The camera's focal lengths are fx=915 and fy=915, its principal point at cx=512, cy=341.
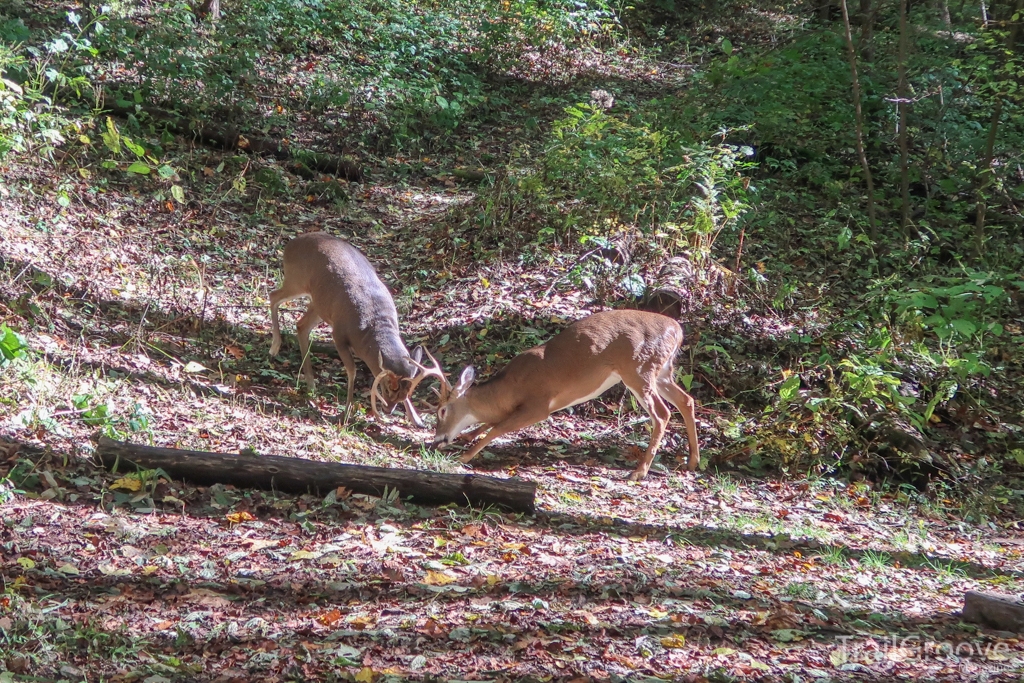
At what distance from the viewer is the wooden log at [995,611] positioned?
455 cm

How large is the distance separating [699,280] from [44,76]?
27.4 ft

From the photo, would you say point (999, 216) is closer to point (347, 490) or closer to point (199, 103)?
point (347, 490)

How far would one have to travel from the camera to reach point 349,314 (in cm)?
817

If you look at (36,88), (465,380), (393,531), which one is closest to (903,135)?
(465,380)

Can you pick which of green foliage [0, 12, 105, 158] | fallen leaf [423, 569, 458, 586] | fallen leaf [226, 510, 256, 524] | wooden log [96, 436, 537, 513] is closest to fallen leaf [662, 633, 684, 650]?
fallen leaf [423, 569, 458, 586]

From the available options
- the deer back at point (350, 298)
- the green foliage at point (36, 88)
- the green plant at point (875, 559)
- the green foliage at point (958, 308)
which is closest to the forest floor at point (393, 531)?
the green plant at point (875, 559)

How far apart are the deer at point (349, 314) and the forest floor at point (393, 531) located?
0.91 ft

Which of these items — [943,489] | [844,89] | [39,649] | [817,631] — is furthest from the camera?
[844,89]

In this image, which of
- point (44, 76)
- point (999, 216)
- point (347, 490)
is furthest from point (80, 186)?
point (999, 216)

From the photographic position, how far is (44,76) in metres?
11.3

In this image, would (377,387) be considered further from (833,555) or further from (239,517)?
(833,555)

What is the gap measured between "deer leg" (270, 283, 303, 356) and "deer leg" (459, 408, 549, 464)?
7.91 feet

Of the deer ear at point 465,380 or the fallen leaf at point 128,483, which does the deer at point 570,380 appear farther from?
the fallen leaf at point 128,483

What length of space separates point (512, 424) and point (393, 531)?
6.98ft
